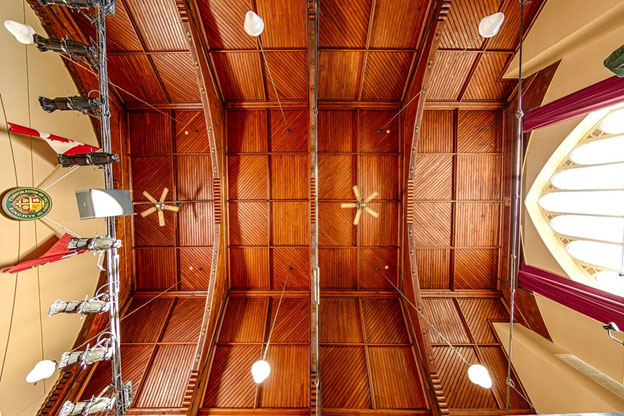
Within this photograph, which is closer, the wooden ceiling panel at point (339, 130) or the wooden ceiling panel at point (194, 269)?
the wooden ceiling panel at point (339, 130)

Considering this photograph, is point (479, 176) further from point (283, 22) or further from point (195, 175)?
point (195, 175)

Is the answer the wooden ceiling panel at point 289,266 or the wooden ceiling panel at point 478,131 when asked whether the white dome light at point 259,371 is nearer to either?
the wooden ceiling panel at point 289,266

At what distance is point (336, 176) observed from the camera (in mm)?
9438

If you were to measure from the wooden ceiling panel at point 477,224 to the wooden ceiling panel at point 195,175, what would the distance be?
9038 millimetres

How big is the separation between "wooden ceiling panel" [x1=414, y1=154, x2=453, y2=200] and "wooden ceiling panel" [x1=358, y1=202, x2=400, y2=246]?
115 centimetres

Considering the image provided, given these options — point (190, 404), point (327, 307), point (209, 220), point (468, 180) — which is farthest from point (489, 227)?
point (190, 404)

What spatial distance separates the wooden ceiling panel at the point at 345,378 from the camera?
7367 mm

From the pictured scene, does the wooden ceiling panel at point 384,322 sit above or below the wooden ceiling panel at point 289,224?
below

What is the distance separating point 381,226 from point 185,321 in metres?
7.56

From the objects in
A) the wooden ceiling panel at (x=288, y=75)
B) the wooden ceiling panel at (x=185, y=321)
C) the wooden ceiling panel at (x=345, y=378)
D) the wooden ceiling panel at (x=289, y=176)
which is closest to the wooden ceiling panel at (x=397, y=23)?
the wooden ceiling panel at (x=288, y=75)

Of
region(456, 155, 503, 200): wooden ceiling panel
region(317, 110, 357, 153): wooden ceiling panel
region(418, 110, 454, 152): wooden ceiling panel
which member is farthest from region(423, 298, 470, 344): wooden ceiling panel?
region(317, 110, 357, 153): wooden ceiling panel

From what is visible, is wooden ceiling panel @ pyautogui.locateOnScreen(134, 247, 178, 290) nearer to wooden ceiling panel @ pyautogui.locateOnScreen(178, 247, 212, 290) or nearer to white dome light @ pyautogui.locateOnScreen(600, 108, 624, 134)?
wooden ceiling panel @ pyautogui.locateOnScreen(178, 247, 212, 290)

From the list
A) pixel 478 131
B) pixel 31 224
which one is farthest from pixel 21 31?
pixel 478 131

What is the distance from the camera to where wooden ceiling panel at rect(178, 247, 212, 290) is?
977 centimetres
